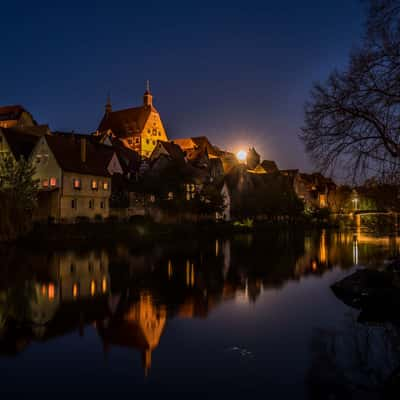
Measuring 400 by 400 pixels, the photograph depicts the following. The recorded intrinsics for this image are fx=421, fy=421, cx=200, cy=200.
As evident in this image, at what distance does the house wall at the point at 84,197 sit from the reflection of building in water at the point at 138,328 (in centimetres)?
3430

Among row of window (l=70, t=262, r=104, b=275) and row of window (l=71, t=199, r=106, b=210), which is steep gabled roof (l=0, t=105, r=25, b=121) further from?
row of window (l=70, t=262, r=104, b=275)

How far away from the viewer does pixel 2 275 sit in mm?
24078

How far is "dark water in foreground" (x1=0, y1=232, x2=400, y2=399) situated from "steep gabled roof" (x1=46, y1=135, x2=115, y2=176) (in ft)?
87.9

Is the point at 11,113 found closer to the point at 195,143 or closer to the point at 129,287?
the point at 195,143

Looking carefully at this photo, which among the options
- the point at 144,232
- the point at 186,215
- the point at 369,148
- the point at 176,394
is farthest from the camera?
the point at 186,215

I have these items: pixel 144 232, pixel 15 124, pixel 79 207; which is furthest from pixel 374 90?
pixel 15 124

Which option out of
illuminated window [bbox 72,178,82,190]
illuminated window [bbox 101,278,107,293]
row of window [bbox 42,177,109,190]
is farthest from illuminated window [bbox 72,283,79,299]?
illuminated window [bbox 72,178,82,190]

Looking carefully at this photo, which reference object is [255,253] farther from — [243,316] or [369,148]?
[369,148]

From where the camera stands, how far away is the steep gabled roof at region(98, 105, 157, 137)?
4624 inches

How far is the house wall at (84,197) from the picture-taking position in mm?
49219

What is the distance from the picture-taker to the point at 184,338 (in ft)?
43.8

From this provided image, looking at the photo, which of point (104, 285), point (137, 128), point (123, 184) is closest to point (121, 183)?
point (123, 184)

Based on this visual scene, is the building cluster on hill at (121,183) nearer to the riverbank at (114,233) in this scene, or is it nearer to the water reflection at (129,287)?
the riverbank at (114,233)

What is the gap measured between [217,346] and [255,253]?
26.9 m
